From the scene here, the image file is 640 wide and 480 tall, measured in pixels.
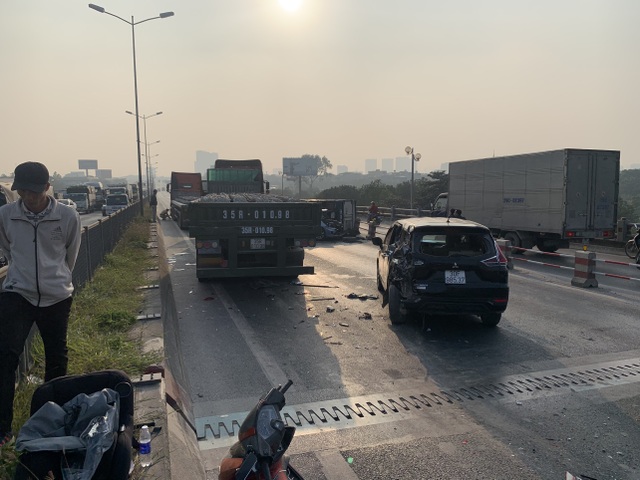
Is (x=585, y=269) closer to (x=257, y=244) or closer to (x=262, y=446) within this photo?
(x=257, y=244)

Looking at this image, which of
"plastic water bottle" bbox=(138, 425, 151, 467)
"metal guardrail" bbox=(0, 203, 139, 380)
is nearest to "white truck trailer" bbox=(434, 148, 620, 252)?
"metal guardrail" bbox=(0, 203, 139, 380)

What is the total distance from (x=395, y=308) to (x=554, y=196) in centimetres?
1145

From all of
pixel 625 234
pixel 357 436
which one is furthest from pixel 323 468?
pixel 625 234

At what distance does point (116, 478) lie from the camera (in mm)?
2822

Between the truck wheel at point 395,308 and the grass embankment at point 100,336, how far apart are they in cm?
394

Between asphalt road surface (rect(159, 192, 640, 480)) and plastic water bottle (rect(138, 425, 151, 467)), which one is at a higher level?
plastic water bottle (rect(138, 425, 151, 467))

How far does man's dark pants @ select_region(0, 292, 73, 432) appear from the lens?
3.52m

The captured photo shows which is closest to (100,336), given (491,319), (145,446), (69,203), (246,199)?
(145,446)

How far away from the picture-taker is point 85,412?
2893 millimetres

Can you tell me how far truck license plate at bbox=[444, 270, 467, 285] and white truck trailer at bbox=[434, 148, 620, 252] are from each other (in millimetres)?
11155

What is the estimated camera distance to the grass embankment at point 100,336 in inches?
161

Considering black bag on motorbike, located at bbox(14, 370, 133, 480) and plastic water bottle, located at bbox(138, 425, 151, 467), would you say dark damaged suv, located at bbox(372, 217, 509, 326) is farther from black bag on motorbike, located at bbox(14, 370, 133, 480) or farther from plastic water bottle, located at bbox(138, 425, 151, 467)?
black bag on motorbike, located at bbox(14, 370, 133, 480)

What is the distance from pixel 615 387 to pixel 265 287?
744 cm

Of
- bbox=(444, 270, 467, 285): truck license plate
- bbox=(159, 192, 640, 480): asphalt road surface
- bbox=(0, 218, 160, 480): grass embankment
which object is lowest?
bbox=(159, 192, 640, 480): asphalt road surface
